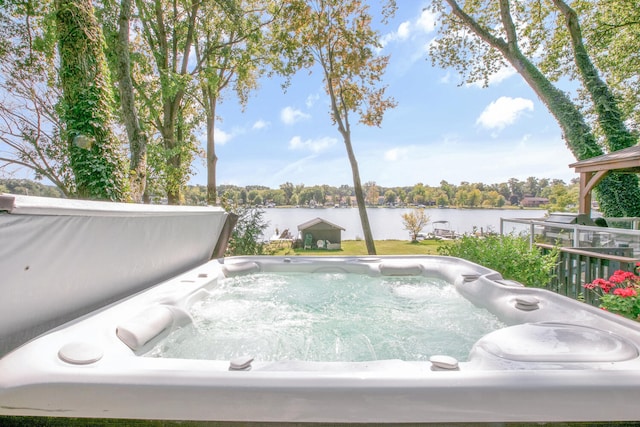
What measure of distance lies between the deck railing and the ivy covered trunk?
16.4 feet

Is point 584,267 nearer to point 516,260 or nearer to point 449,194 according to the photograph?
point 516,260

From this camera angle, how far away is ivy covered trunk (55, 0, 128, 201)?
350cm

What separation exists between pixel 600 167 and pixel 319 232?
646 centimetres

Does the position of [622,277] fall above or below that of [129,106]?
below

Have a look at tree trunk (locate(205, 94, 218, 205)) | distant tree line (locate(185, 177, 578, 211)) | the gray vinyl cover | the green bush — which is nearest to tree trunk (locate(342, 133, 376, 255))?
the green bush

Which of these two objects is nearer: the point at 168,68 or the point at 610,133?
the point at 610,133

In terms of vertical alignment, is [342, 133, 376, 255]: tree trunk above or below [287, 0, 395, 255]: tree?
below

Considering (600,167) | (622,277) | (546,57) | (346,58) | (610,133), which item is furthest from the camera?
(546,57)

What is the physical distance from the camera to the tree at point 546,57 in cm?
656

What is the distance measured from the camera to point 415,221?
11328 millimetres

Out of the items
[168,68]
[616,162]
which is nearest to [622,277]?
[616,162]

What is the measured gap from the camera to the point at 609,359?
1194 mm

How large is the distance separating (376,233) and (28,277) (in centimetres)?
1151

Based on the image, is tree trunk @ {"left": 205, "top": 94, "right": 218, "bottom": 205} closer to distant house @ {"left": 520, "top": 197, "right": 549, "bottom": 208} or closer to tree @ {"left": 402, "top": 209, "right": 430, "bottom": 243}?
tree @ {"left": 402, "top": 209, "right": 430, "bottom": 243}
